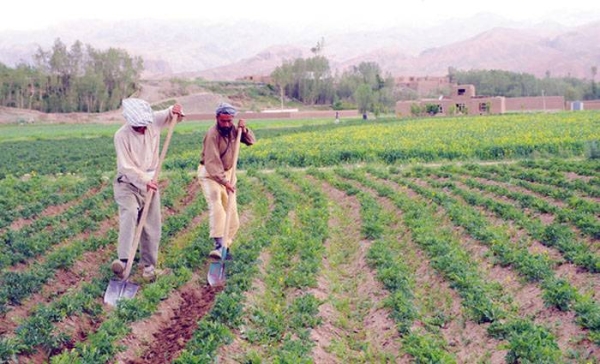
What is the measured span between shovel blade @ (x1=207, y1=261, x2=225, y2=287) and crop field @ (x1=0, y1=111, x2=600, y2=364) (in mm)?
157

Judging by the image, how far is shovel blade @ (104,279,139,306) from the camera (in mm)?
7382

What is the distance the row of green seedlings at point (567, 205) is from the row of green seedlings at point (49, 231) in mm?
7735

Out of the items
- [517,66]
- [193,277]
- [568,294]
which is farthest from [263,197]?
[517,66]

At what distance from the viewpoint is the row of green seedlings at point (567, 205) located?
9.37 meters

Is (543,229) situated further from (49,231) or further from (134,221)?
(49,231)

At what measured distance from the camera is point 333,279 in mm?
8578

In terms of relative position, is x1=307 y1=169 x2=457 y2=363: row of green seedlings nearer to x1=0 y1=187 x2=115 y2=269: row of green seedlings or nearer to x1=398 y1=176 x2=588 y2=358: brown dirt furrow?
x1=398 y1=176 x2=588 y2=358: brown dirt furrow

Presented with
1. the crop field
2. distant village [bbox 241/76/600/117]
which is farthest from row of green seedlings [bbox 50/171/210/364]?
distant village [bbox 241/76/600/117]

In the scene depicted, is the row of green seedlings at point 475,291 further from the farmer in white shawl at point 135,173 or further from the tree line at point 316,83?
the tree line at point 316,83

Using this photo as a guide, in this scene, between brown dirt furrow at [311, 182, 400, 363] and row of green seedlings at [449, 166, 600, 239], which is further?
→ row of green seedlings at [449, 166, 600, 239]

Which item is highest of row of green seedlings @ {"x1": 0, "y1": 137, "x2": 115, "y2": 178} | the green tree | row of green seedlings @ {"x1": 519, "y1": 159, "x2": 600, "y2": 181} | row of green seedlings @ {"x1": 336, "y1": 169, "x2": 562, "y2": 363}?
the green tree

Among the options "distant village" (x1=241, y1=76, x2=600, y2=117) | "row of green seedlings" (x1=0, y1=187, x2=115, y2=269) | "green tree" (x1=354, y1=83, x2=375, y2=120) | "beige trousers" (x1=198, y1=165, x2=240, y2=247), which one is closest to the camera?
"beige trousers" (x1=198, y1=165, x2=240, y2=247)

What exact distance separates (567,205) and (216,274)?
21.5ft

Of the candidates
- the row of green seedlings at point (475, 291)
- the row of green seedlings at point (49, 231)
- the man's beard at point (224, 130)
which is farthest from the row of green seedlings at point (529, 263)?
the row of green seedlings at point (49, 231)
